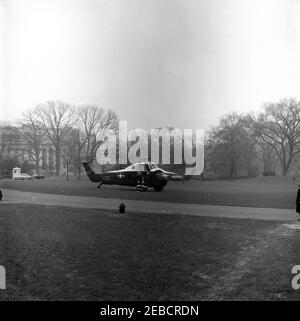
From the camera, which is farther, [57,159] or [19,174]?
[19,174]

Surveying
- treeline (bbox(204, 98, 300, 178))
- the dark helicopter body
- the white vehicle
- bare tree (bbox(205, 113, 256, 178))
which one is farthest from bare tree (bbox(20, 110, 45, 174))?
bare tree (bbox(205, 113, 256, 178))

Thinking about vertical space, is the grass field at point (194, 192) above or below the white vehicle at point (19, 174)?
below

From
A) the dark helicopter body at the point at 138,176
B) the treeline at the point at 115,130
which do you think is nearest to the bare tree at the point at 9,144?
the treeline at the point at 115,130

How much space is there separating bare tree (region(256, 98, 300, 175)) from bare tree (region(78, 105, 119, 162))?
75.5 feet

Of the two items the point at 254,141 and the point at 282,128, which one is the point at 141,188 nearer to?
the point at 254,141

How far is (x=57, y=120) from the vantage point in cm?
1472

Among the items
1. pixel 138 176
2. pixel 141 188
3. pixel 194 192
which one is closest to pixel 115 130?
pixel 138 176

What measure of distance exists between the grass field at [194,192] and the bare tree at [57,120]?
10.3 feet

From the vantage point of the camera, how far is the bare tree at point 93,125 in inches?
529

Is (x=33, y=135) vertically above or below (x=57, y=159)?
above

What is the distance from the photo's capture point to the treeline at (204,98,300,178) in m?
32.6

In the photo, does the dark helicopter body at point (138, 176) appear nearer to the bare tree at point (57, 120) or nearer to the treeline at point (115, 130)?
the treeline at point (115, 130)

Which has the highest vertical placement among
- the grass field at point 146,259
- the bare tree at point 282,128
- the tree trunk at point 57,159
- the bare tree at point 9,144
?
the bare tree at point 282,128

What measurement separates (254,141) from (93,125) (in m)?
27.7
